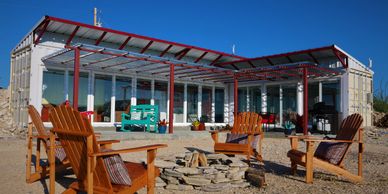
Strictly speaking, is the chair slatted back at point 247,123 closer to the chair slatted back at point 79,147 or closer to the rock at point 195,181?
the rock at point 195,181

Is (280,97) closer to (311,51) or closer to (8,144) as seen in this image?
(311,51)

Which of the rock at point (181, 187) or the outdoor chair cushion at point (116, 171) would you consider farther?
the rock at point (181, 187)

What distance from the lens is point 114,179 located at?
10.3 ft

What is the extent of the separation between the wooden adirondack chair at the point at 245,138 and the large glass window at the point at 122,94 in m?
7.53

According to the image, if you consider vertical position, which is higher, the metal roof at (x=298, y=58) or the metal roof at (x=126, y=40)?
the metal roof at (x=126, y=40)

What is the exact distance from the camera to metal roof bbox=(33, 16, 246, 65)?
11414 millimetres

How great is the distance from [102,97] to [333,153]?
32.5 ft

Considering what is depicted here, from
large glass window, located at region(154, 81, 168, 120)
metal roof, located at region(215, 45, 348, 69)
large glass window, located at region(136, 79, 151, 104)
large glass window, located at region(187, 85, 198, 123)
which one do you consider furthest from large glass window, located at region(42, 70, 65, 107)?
metal roof, located at region(215, 45, 348, 69)

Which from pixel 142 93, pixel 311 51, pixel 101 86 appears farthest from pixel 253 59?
pixel 101 86

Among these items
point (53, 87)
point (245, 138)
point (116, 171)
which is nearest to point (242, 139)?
point (245, 138)

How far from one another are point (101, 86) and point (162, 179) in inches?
365

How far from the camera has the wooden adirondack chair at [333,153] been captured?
4.79 metres

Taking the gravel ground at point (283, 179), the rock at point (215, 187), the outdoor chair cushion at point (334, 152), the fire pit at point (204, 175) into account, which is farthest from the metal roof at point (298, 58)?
the rock at point (215, 187)

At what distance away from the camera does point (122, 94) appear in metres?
13.9
